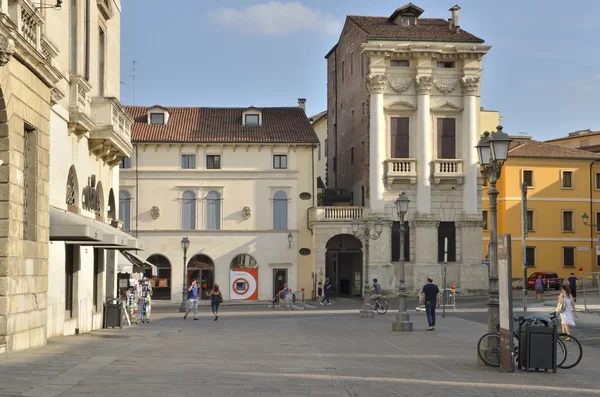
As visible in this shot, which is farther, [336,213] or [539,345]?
[336,213]

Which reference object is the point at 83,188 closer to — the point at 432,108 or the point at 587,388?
the point at 587,388

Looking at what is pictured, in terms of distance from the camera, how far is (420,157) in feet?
199

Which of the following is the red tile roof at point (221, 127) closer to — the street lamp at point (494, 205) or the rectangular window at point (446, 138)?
the rectangular window at point (446, 138)

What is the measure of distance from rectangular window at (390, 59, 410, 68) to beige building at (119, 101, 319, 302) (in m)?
6.70

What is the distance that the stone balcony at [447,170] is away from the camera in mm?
60688

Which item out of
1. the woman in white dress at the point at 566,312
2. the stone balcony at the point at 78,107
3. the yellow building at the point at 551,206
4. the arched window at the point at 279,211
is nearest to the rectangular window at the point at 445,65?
the arched window at the point at 279,211

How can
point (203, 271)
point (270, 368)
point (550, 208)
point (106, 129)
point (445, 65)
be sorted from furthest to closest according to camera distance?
point (550, 208) < point (445, 65) < point (203, 271) < point (106, 129) < point (270, 368)

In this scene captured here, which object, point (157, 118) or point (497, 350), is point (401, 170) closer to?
point (157, 118)

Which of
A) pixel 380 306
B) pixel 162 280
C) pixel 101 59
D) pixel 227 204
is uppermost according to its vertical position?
pixel 101 59

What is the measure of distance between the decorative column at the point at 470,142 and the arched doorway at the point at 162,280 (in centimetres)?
1892

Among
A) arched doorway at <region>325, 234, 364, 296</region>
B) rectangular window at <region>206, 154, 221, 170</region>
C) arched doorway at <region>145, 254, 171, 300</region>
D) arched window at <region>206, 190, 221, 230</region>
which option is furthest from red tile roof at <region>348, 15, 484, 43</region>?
arched doorway at <region>145, 254, 171, 300</region>

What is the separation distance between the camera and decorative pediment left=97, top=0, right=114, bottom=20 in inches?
1213

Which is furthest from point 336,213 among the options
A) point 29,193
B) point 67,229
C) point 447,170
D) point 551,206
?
point 29,193

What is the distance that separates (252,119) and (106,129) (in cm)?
3437
